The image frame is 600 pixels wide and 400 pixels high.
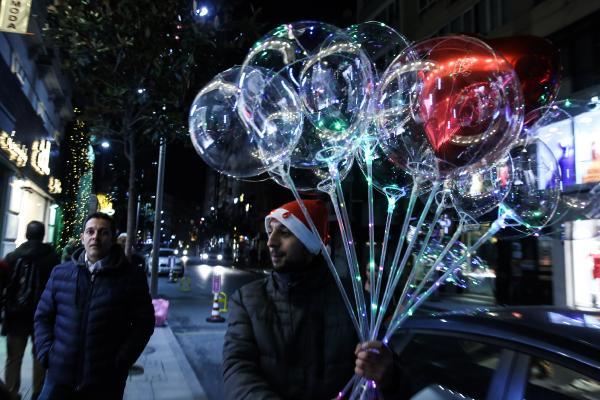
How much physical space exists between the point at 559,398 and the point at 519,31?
1567cm

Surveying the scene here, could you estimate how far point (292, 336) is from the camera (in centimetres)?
186

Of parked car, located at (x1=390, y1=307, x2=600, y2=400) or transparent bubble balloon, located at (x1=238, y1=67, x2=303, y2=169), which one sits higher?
transparent bubble balloon, located at (x1=238, y1=67, x2=303, y2=169)

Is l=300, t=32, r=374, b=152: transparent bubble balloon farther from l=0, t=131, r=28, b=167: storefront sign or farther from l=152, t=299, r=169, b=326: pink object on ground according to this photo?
l=0, t=131, r=28, b=167: storefront sign

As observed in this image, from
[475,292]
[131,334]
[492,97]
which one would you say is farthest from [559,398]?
[475,292]

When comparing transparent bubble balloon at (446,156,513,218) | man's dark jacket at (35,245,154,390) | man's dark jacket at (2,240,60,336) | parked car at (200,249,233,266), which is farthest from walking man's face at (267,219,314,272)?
parked car at (200,249,233,266)

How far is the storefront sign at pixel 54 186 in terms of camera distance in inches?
703

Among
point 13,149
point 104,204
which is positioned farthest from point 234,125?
point 104,204

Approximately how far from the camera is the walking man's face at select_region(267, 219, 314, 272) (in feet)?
6.73

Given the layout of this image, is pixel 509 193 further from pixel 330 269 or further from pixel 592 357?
pixel 330 269

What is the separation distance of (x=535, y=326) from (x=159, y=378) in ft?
17.7

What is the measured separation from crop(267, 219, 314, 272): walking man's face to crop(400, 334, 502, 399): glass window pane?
0.76 metres

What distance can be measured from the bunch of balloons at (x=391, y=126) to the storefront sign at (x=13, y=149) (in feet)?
31.7

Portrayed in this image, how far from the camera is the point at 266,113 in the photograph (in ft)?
8.39

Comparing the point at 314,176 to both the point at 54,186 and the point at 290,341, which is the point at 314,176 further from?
the point at 54,186
